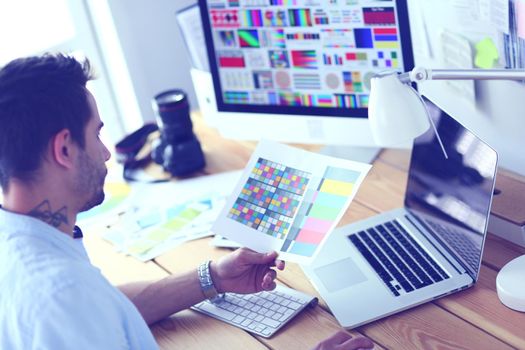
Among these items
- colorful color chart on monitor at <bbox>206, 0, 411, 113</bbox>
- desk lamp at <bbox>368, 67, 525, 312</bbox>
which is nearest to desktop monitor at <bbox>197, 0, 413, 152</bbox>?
colorful color chart on monitor at <bbox>206, 0, 411, 113</bbox>

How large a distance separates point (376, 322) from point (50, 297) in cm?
53

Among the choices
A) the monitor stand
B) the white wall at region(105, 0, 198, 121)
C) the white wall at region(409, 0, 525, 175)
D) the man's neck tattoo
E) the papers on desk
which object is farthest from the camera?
the white wall at region(105, 0, 198, 121)

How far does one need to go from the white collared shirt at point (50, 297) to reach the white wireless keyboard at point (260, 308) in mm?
238

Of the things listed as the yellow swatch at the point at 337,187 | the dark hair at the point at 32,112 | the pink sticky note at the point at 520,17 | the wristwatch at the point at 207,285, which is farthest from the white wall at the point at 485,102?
the dark hair at the point at 32,112

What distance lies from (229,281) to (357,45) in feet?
1.91

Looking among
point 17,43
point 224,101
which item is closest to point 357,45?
point 224,101

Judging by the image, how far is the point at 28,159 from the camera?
110 cm

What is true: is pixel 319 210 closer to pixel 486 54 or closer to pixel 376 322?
pixel 376 322

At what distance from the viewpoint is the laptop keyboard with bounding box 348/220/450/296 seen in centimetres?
128

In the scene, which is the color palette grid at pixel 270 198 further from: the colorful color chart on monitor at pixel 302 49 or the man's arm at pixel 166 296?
the colorful color chart on monitor at pixel 302 49

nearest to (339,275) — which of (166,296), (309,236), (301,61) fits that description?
(309,236)

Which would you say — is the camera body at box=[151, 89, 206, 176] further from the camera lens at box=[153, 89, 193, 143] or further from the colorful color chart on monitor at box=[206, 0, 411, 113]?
the colorful color chart on monitor at box=[206, 0, 411, 113]

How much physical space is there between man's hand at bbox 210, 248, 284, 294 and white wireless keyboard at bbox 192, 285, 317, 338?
2 cm

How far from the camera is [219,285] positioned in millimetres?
1372
